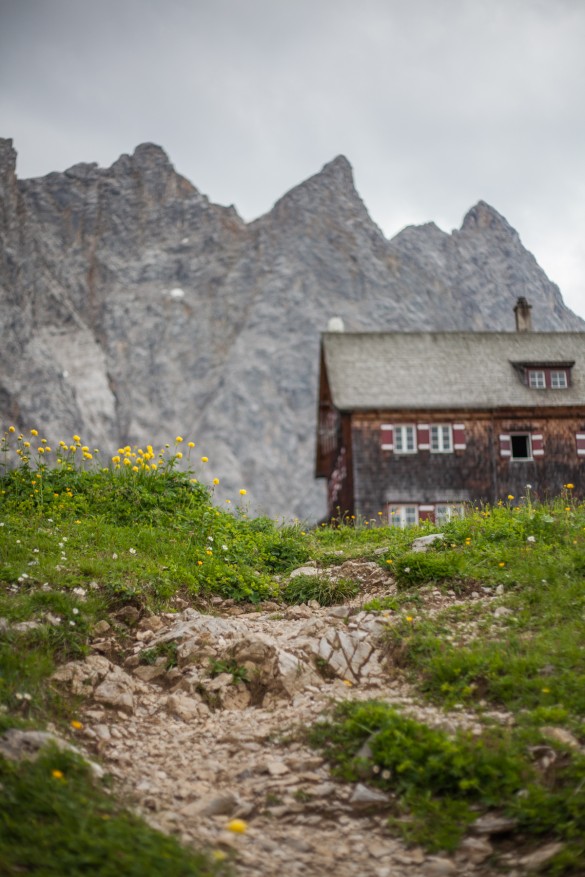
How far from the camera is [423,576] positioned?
10.3 m

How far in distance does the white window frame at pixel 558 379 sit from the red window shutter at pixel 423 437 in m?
5.98

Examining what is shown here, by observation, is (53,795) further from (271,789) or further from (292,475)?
(292,475)

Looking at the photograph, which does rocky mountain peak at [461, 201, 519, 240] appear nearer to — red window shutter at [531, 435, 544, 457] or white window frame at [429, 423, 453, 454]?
red window shutter at [531, 435, 544, 457]

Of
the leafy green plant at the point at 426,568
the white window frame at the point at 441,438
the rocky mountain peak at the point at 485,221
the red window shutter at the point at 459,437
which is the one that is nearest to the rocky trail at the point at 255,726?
the leafy green plant at the point at 426,568

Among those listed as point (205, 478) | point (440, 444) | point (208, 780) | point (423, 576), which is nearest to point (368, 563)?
point (423, 576)

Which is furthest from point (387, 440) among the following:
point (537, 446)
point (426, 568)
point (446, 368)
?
point (426, 568)

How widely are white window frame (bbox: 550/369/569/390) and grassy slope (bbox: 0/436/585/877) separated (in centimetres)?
2267

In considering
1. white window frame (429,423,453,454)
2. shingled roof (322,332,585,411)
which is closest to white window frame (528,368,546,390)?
shingled roof (322,332,585,411)

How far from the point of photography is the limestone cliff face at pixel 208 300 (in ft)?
395

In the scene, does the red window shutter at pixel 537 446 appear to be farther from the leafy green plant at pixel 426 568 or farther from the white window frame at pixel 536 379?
the leafy green plant at pixel 426 568

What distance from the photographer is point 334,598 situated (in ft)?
35.2

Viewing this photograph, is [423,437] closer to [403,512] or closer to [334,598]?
[403,512]

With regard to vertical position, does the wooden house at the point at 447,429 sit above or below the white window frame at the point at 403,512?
above

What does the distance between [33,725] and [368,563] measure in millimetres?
5743
